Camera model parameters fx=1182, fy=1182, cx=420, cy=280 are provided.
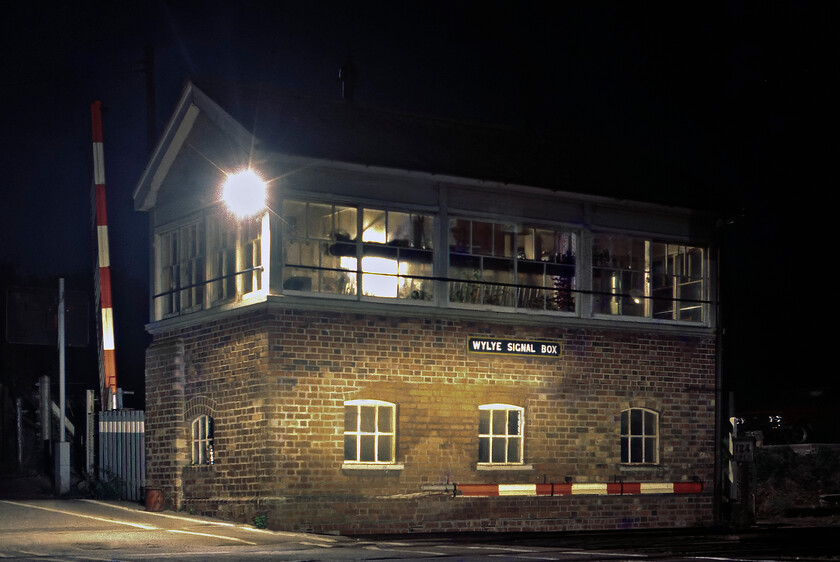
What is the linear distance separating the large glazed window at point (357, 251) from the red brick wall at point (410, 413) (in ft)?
1.81

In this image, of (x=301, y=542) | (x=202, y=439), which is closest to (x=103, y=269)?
(x=202, y=439)

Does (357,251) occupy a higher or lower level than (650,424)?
higher

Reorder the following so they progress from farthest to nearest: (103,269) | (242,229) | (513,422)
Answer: (103,269), (513,422), (242,229)

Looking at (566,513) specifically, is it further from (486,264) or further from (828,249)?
(828,249)

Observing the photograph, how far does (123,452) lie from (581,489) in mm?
8352

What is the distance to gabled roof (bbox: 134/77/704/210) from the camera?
18047 millimetres

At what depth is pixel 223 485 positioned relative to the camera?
18.4 metres

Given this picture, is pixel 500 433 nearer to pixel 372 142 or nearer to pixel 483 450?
pixel 483 450

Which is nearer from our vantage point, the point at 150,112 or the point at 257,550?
the point at 257,550

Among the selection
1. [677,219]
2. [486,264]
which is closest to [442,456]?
[486,264]

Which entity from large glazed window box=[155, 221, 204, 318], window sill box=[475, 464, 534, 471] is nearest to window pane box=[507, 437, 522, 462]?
window sill box=[475, 464, 534, 471]

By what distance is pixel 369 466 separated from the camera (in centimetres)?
1805

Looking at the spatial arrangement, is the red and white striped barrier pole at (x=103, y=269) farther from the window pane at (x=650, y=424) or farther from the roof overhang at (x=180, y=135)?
the window pane at (x=650, y=424)

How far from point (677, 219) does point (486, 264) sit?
13.8 ft
